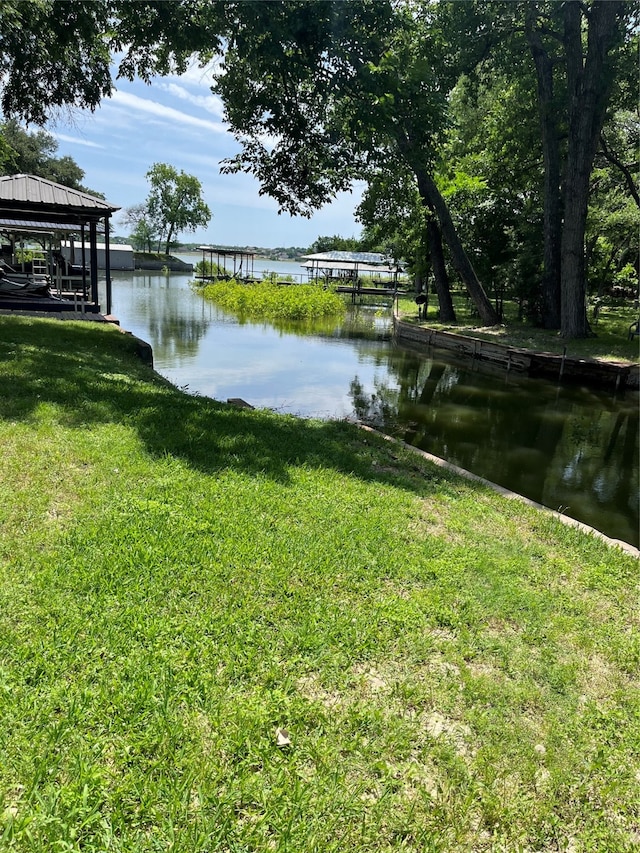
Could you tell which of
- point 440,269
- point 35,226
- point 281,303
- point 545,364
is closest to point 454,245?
point 440,269

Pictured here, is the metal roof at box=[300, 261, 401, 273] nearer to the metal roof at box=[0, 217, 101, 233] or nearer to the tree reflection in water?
the metal roof at box=[0, 217, 101, 233]

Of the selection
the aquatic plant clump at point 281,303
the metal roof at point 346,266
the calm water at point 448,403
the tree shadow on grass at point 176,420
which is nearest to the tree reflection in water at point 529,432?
the calm water at point 448,403

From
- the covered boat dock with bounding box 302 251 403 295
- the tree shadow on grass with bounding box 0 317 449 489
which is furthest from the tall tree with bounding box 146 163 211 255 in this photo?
the tree shadow on grass with bounding box 0 317 449 489

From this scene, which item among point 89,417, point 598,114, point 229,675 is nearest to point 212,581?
point 229,675

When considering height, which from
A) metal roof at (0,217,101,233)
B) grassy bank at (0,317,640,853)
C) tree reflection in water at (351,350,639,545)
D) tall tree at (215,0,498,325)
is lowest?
tree reflection in water at (351,350,639,545)

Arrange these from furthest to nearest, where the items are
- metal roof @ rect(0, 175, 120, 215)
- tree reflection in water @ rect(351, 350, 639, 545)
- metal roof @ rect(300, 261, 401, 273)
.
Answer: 1. metal roof @ rect(300, 261, 401, 273)
2. metal roof @ rect(0, 175, 120, 215)
3. tree reflection in water @ rect(351, 350, 639, 545)

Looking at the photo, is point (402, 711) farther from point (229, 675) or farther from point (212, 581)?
point (212, 581)

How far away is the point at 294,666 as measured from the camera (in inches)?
97.2

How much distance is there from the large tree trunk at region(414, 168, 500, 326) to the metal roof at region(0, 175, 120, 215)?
957 centimetres

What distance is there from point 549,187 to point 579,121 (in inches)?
100

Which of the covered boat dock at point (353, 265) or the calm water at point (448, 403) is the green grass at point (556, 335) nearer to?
the calm water at point (448, 403)

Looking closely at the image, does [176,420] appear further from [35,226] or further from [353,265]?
[353,265]

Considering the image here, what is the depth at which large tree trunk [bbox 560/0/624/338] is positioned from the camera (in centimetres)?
1480

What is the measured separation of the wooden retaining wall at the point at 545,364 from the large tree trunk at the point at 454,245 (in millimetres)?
2650
